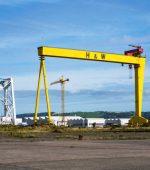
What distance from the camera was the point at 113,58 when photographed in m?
67.1

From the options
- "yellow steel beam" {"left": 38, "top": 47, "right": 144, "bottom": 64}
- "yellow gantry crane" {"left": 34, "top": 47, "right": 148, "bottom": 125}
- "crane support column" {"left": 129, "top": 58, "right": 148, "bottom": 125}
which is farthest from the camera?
"crane support column" {"left": 129, "top": 58, "right": 148, "bottom": 125}

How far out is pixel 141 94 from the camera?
2766 inches

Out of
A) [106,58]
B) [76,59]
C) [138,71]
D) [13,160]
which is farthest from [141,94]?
[13,160]

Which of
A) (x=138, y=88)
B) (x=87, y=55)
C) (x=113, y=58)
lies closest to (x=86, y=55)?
(x=87, y=55)

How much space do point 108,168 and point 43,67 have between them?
50546mm

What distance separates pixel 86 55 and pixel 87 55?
19cm

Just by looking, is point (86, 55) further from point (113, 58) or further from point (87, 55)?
point (113, 58)

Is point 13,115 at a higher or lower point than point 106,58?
lower

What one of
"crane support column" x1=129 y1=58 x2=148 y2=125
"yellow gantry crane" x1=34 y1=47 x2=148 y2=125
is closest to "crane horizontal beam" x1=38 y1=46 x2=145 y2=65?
"yellow gantry crane" x1=34 y1=47 x2=148 y2=125

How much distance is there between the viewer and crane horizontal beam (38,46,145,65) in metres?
60.0

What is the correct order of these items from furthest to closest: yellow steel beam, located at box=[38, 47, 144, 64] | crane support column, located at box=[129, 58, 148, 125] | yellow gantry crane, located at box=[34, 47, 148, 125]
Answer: crane support column, located at box=[129, 58, 148, 125], yellow gantry crane, located at box=[34, 47, 148, 125], yellow steel beam, located at box=[38, 47, 144, 64]

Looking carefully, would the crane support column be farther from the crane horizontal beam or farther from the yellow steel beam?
the yellow steel beam

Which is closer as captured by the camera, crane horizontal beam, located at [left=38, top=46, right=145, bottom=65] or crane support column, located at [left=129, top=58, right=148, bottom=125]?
crane horizontal beam, located at [left=38, top=46, right=145, bottom=65]

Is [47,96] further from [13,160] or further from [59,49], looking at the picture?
[13,160]
